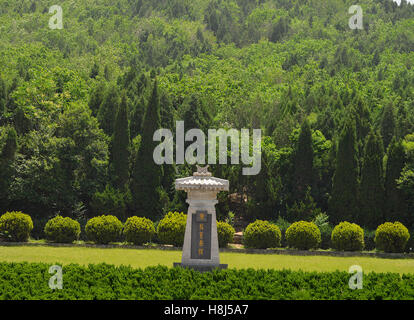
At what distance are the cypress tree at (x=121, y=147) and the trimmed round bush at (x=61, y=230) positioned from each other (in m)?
A: 5.54

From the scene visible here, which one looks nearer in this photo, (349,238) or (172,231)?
(172,231)

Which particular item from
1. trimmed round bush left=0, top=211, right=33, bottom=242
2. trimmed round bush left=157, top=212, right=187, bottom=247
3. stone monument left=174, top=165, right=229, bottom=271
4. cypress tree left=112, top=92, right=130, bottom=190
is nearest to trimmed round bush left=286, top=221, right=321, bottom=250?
trimmed round bush left=157, top=212, right=187, bottom=247

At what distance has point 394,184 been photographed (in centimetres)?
3288

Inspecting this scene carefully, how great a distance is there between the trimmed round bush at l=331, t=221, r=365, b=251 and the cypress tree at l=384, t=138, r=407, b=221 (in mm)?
3642

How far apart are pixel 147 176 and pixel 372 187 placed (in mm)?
11860

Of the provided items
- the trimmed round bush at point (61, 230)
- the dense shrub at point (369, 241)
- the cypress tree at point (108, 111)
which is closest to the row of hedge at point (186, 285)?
the trimmed round bush at point (61, 230)

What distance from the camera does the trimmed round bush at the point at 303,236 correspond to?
29.7 meters

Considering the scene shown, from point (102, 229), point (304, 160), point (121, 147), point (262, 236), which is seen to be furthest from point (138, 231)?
point (304, 160)

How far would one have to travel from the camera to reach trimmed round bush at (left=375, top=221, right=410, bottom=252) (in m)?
29.2

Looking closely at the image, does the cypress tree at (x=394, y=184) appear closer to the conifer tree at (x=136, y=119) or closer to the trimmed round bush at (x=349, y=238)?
the trimmed round bush at (x=349, y=238)

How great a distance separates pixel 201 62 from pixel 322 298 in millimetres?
60559

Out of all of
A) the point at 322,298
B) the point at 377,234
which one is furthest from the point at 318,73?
the point at 322,298

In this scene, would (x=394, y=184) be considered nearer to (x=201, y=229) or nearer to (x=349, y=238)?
(x=349, y=238)
